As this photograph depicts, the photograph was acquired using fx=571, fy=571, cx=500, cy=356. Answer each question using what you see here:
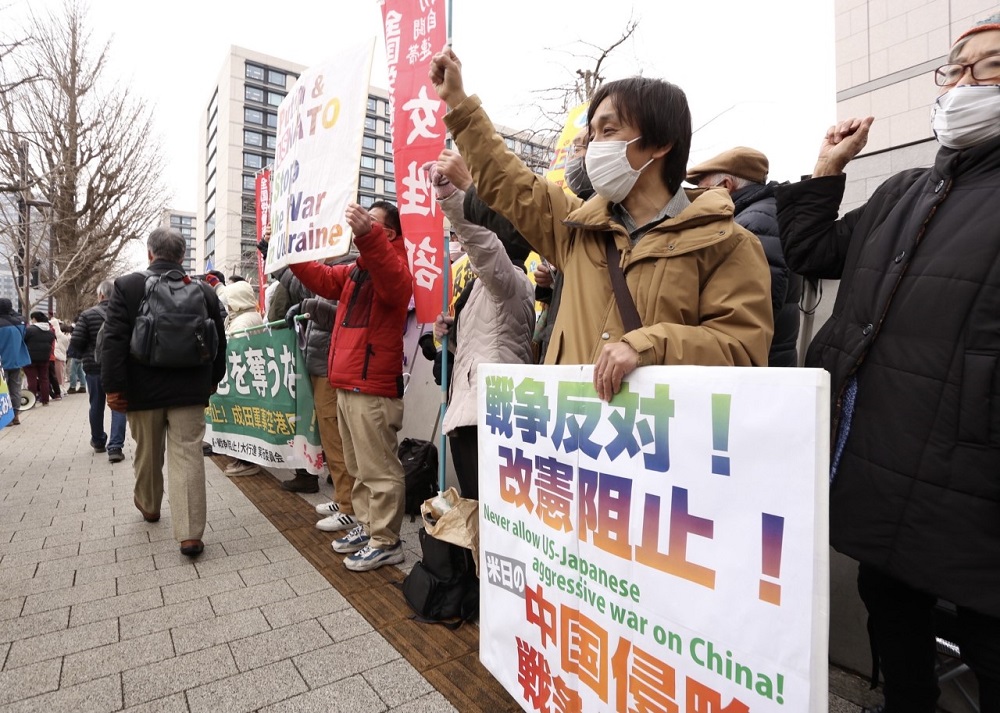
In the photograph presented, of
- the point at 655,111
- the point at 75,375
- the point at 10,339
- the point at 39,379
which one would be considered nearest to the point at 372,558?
the point at 655,111

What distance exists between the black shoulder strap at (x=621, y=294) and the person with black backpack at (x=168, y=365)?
2946 mm

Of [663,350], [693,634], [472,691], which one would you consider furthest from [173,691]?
[663,350]

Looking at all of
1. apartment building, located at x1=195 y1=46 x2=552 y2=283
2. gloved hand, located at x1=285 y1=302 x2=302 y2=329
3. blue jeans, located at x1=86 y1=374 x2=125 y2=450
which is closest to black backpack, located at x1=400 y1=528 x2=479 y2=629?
gloved hand, located at x1=285 y1=302 x2=302 y2=329

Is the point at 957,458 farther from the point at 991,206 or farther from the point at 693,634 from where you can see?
the point at 693,634

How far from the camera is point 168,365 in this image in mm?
3490

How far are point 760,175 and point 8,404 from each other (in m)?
6.61

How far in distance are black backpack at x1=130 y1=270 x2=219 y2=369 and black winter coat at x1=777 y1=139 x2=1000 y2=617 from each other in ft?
11.3

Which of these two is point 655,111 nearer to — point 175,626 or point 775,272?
point 775,272

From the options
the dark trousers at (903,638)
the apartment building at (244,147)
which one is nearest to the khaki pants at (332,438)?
the dark trousers at (903,638)

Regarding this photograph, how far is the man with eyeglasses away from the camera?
1.23m

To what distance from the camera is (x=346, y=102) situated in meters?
3.13

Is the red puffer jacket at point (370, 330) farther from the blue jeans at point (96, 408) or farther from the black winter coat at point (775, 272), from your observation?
the blue jeans at point (96, 408)

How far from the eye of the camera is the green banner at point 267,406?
4629mm

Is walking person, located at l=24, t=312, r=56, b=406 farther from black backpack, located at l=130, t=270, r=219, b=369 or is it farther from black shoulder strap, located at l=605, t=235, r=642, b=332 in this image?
black shoulder strap, located at l=605, t=235, r=642, b=332
